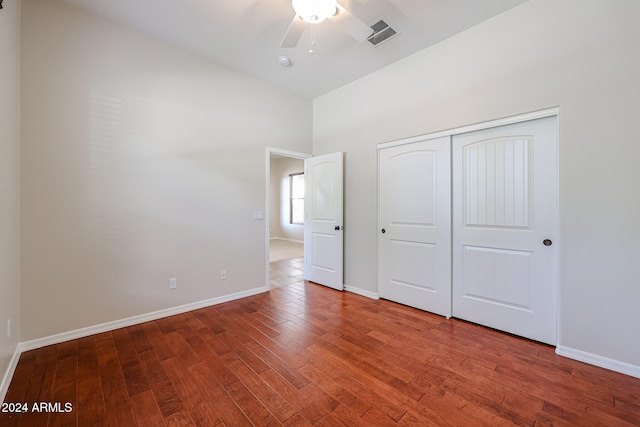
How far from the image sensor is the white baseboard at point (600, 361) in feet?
6.14

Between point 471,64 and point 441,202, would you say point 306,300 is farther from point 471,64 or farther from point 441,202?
point 471,64

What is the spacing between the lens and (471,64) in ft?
8.60

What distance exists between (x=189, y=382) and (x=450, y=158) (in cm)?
313

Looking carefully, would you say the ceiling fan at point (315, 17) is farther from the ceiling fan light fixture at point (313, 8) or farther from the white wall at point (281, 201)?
the white wall at point (281, 201)

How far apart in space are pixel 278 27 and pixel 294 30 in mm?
734

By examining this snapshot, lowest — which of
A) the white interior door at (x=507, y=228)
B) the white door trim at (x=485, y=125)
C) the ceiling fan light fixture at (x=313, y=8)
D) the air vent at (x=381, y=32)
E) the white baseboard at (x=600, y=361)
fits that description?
the white baseboard at (x=600, y=361)

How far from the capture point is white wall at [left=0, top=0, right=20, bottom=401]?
172 centimetres

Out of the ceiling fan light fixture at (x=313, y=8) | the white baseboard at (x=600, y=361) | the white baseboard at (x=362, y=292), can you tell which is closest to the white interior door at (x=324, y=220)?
the white baseboard at (x=362, y=292)

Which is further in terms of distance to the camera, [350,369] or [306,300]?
[306,300]

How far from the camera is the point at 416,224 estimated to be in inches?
123

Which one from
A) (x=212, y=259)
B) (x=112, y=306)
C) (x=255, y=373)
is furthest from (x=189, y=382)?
(x=212, y=259)

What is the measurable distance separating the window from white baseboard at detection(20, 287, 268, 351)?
5.42 metres

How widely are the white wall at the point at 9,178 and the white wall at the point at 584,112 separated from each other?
12.3 feet

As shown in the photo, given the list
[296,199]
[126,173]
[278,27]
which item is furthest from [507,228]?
[296,199]
